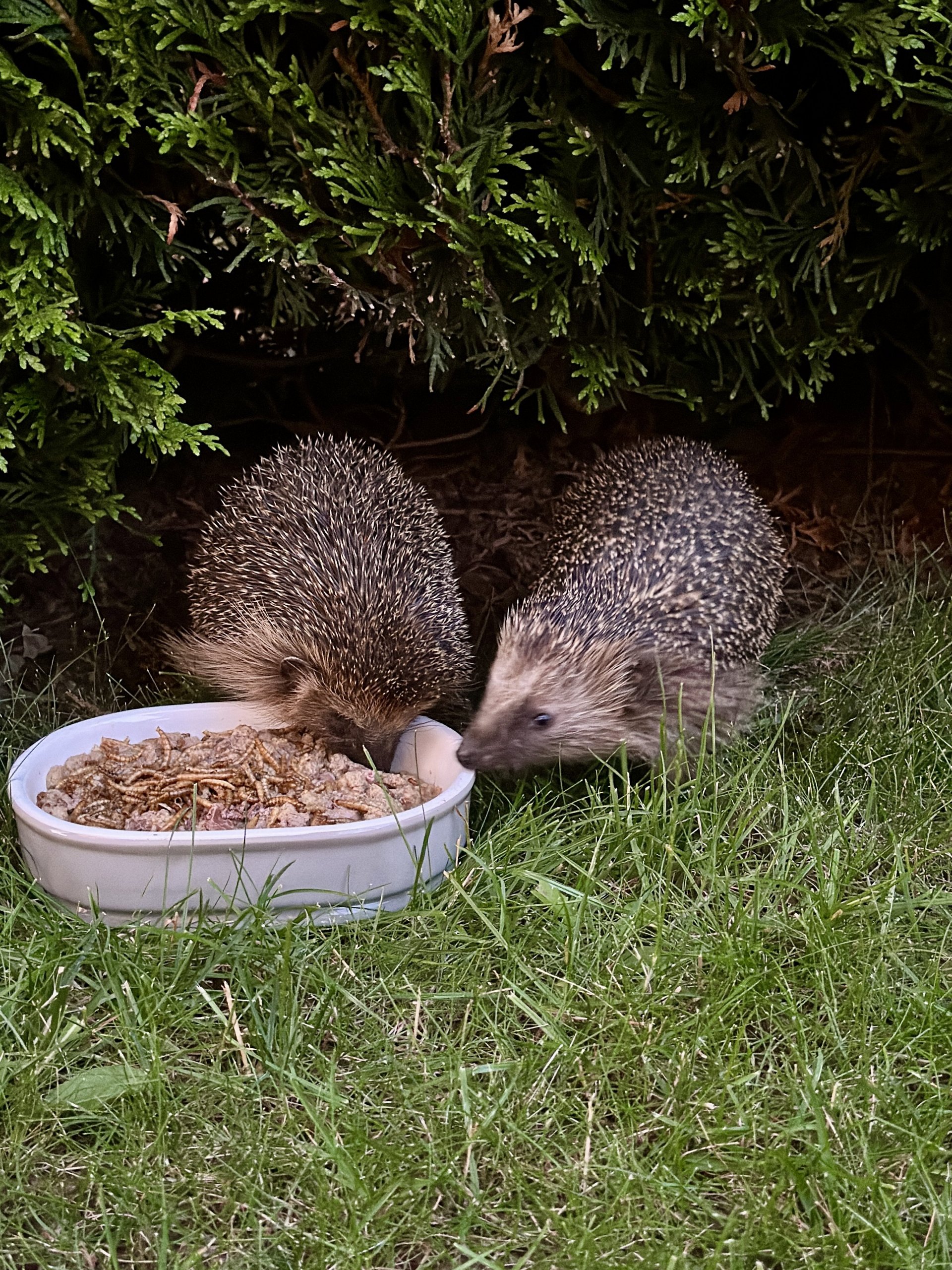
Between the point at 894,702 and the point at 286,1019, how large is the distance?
91.8 inches

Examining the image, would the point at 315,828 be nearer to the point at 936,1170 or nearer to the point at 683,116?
the point at 936,1170

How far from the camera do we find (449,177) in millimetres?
3242

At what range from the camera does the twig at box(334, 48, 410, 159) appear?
3148 millimetres

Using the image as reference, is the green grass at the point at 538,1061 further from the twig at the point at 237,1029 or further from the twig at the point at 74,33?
the twig at the point at 74,33

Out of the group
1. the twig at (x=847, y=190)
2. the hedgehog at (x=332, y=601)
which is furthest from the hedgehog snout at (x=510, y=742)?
the twig at (x=847, y=190)

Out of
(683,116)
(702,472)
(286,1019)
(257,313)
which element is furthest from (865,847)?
(257,313)

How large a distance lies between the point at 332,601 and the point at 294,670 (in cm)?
Answer: 30

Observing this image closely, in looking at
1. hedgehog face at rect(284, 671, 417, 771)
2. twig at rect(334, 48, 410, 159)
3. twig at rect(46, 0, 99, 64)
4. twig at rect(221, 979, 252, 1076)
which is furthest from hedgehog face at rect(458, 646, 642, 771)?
twig at rect(46, 0, 99, 64)

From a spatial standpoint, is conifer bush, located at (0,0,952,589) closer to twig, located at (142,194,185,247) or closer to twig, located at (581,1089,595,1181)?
twig, located at (142,194,185,247)

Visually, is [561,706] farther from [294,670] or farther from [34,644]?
[34,644]

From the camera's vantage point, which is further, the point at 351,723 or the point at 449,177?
the point at 351,723

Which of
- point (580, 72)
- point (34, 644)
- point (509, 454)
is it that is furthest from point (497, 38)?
point (34, 644)

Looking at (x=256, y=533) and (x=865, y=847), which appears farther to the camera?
(x=256, y=533)

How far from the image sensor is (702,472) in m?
3.88
